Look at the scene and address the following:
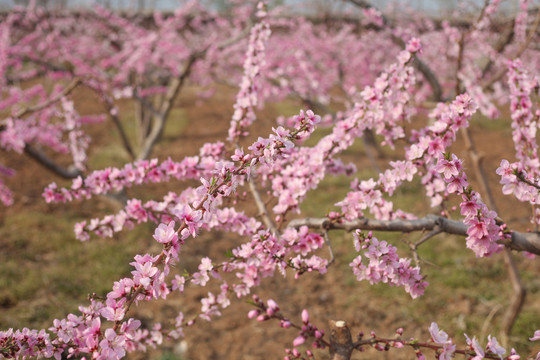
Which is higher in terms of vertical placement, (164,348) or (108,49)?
(108,49)

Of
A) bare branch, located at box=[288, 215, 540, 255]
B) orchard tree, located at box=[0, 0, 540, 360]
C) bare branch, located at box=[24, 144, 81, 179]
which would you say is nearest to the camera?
orchard tree, located at box=[0, 0, 540, 360]

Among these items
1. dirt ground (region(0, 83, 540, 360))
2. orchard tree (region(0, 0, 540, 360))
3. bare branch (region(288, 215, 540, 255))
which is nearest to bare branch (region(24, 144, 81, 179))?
orchard tree (region(0, 0, 540, 360))

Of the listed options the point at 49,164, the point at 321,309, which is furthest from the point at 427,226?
the point at 49,164

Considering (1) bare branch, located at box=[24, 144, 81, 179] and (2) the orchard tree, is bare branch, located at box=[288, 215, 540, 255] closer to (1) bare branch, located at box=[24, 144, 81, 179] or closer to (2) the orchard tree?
(2) the orchard tree

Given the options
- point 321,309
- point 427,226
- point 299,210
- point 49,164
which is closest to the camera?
point 427,226

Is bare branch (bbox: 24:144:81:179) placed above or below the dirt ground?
above

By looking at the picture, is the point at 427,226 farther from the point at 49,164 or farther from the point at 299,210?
the point at 49,164

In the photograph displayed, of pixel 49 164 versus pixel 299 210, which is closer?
pixel 299 210

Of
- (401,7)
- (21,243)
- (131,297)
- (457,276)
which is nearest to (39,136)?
(21,243)

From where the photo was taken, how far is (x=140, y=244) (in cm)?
605

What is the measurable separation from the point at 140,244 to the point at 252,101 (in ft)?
13.6

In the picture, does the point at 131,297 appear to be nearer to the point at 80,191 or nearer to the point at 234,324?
the point at 80,191

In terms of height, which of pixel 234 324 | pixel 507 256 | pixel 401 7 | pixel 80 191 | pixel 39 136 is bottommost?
pixel 234 324

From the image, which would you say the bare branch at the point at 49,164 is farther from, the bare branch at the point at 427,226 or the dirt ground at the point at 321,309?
the bare branch at the point at 427,226
